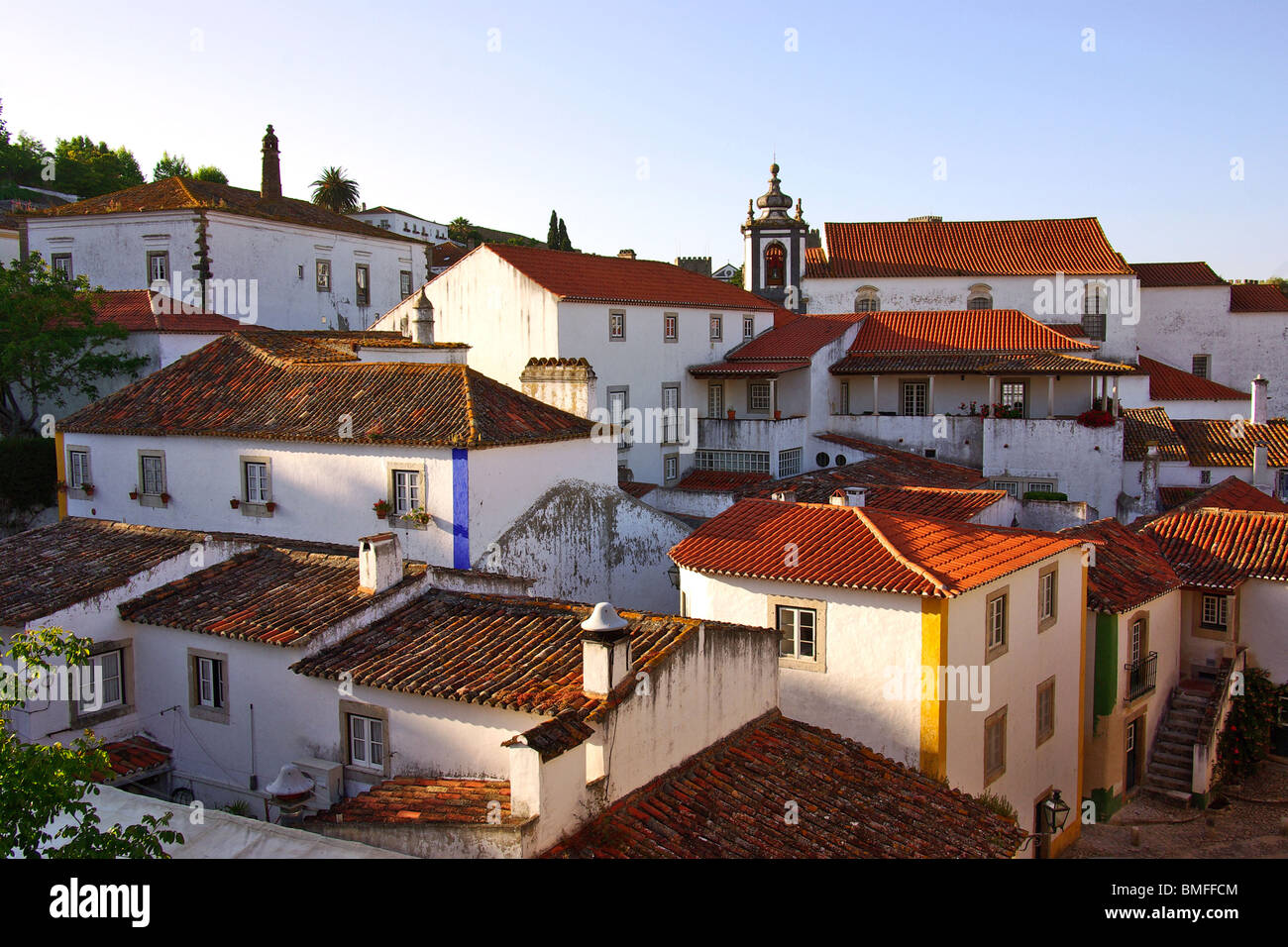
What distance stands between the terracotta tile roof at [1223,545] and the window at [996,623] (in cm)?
1027

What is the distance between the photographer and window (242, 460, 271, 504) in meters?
22.6

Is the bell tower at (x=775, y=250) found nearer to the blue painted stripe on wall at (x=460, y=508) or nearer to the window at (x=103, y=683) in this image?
the blue painted stripe on wall at (x=460, y=508)

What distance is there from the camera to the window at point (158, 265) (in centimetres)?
3875

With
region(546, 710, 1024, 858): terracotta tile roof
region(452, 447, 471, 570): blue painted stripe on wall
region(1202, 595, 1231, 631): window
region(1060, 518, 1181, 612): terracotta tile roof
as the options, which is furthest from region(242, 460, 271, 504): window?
region(1202, 595, 1231, 631): window

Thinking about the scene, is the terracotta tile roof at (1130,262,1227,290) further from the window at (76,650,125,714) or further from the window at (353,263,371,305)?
the window at (76,650,125,714)

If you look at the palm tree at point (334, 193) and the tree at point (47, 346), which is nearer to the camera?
the tree at point (47, 346)

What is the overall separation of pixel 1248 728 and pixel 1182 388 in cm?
2790

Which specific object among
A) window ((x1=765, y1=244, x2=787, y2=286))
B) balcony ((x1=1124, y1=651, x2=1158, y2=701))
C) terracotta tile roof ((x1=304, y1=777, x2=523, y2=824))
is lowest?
balcony ((x1=1124, y1=651, x2=1158, y2=701))

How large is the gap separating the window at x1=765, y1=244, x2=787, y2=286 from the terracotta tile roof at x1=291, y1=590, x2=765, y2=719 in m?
41.6

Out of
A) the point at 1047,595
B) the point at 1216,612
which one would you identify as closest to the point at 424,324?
the point at 1047,595

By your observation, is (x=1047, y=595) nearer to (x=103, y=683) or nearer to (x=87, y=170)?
(x=103, y=683)

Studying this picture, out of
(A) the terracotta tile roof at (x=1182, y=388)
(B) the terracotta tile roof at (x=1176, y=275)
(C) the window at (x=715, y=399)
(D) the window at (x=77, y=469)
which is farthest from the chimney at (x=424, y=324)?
(B) the terracotta tile roof at (x=1176, y=275)

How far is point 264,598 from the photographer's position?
16.6m
